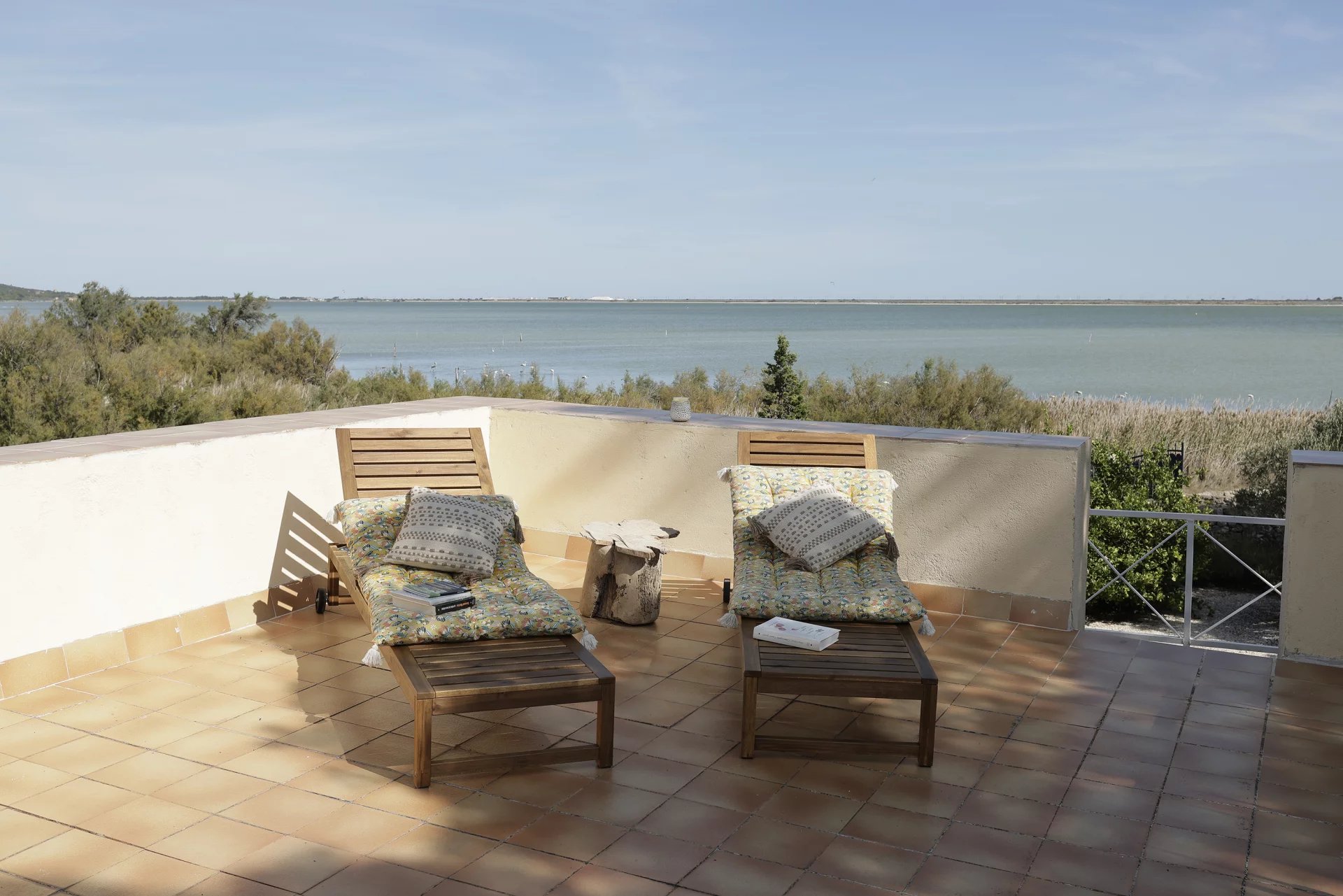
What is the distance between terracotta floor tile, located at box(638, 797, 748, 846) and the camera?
2.85 meters

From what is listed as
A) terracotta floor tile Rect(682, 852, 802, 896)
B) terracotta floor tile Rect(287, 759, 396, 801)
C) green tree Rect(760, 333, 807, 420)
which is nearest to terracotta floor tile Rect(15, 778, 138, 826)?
A: terracotta floor tile Rect(287, 759, 396, 801)

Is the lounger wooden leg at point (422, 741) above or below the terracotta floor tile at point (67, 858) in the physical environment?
above

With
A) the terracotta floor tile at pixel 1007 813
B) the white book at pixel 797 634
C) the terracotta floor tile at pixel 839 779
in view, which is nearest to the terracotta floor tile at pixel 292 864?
the terracotta floor tile at pixel 839 779

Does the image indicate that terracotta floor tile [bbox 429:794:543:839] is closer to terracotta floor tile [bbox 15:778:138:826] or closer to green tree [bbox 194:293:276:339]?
terracotta floor tile [bbox 15:778:138:826]

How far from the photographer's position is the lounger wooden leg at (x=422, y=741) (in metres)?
3.06

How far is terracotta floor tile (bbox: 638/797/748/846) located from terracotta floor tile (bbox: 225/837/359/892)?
789 mm

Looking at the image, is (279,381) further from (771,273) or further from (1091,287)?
(1091,287)

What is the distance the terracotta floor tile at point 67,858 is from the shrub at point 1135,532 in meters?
8.04

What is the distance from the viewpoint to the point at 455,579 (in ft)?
13.7

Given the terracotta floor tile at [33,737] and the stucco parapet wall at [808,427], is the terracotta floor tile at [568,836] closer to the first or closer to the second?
the terracotta floor tile at [33,737]

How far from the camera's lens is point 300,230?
38719 mm

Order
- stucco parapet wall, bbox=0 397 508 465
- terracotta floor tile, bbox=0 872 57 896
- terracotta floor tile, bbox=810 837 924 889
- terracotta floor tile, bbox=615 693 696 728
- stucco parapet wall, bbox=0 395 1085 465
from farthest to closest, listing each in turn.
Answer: stucco parapet wall, bbox=0 395 1085 465, stucco parapet wall, bbox=0 397 508 465, terracotta floor tile, bbox=615 693 696 728, terracotta floor tile, bbox=810 837 924 889, terracotta floor tile, bbox=0 872 57 896

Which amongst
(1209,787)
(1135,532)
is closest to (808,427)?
(1209,787)

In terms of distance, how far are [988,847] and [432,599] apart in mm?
1894
